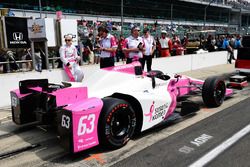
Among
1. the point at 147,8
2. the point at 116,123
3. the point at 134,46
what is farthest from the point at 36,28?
the point at 147,8

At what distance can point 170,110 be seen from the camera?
4.88m

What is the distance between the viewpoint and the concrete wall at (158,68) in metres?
6.72

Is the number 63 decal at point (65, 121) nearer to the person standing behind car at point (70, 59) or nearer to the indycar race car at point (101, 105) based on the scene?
the indycar race car at point (101, 105)

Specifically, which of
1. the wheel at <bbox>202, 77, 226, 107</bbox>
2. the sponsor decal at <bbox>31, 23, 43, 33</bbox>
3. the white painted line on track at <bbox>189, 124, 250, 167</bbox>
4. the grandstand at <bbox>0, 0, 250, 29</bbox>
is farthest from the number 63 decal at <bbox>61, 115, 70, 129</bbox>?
the grandstand at <bbox>0, 0, 250, 29</bbox>

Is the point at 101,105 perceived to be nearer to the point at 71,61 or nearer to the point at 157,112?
the point at 157,112

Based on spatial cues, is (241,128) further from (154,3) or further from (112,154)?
(154,3)

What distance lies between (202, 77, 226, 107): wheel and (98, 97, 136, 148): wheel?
2317 mm

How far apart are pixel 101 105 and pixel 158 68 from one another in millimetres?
8082

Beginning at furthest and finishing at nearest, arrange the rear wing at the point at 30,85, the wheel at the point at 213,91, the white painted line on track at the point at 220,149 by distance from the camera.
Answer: the wheel at the point at 213,91
the rear wing at the point at 30,85
the white painted line on track at the point at 220,149

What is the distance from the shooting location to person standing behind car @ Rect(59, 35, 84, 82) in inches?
276

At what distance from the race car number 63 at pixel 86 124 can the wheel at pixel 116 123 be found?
150mm

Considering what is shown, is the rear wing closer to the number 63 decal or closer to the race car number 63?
the number 63 decal

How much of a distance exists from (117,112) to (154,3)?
157 ft

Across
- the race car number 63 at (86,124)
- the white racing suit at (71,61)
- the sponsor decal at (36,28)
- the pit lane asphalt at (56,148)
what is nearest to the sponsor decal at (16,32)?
the sponsor decal at (36,28)
